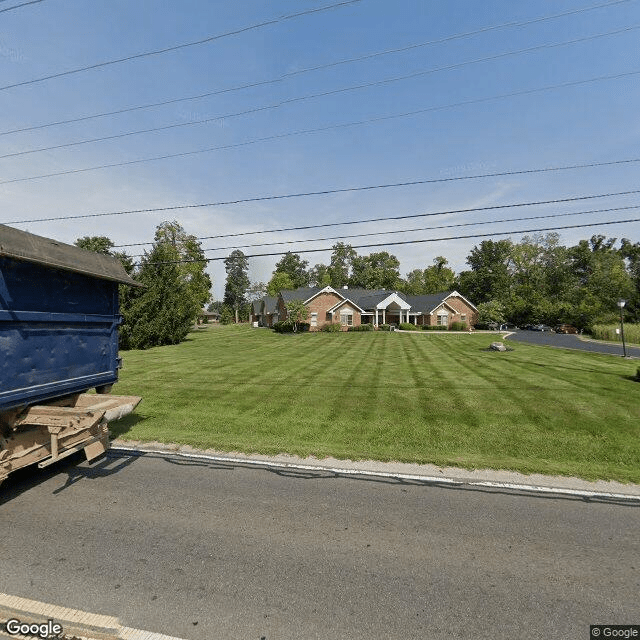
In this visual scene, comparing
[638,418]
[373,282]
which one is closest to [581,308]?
[373,282]

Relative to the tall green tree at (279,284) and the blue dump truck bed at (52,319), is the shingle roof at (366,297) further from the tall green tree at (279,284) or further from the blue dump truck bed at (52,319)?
the blue dump truck bed at (52,319)

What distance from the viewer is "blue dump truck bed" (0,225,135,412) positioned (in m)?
4.94

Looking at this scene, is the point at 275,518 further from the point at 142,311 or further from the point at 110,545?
the point at 142,311

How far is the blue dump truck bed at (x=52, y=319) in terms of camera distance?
4.94 meters

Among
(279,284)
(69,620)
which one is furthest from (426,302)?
(69,620)

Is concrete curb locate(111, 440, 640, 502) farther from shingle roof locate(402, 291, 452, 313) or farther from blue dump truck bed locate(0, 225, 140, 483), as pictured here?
shingle roof locate(402, 291, 452, 313)

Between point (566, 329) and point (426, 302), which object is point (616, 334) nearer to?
point (566, 329)

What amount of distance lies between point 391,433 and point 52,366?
23.5 ft

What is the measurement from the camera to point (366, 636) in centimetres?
305

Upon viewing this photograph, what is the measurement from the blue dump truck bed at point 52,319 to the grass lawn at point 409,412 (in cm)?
276

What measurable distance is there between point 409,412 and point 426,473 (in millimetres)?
4183

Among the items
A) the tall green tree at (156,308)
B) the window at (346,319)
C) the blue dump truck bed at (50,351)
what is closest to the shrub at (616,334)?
the window at (346,319)

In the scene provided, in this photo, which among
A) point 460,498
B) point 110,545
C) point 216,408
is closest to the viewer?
point 110,545

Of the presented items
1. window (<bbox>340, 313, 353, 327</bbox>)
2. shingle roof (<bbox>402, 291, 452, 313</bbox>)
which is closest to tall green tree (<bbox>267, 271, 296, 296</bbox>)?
shingle roof (<bbox>402, 291, 452, 313</bbox>)
